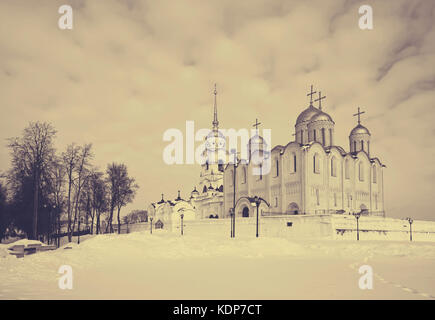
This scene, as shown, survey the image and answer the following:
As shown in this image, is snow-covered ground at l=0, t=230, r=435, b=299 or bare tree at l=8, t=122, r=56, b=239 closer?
snow-covered ground at l=0, t=230, r=435, b=299

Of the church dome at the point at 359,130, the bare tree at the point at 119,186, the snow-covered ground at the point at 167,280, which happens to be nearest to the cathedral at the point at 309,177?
the church dome at the point at 359,130

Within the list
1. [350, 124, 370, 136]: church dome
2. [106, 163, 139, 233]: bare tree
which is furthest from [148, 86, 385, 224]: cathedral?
[106, 163, 139, 233]: bare tree

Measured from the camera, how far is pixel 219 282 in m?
10.7

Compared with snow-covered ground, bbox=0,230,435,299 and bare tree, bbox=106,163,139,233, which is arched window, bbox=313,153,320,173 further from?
snow-covered ground, bbox=0,230,435,299

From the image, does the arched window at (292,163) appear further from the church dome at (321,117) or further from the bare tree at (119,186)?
the bare tree at (119,186)

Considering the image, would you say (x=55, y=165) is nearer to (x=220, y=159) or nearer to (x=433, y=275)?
(x=433, y=275)

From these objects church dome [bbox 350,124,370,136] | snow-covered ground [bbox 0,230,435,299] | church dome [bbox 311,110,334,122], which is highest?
church dome [bbox 311,110,334,122]

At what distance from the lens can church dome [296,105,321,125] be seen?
59.9 m

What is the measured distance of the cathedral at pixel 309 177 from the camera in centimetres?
4891

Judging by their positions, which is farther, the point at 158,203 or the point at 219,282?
the point at 158,203

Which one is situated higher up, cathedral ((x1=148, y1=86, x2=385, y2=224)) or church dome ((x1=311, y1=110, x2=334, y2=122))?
church dome ((x1=311, y1=110, x2=334, y2=122))
